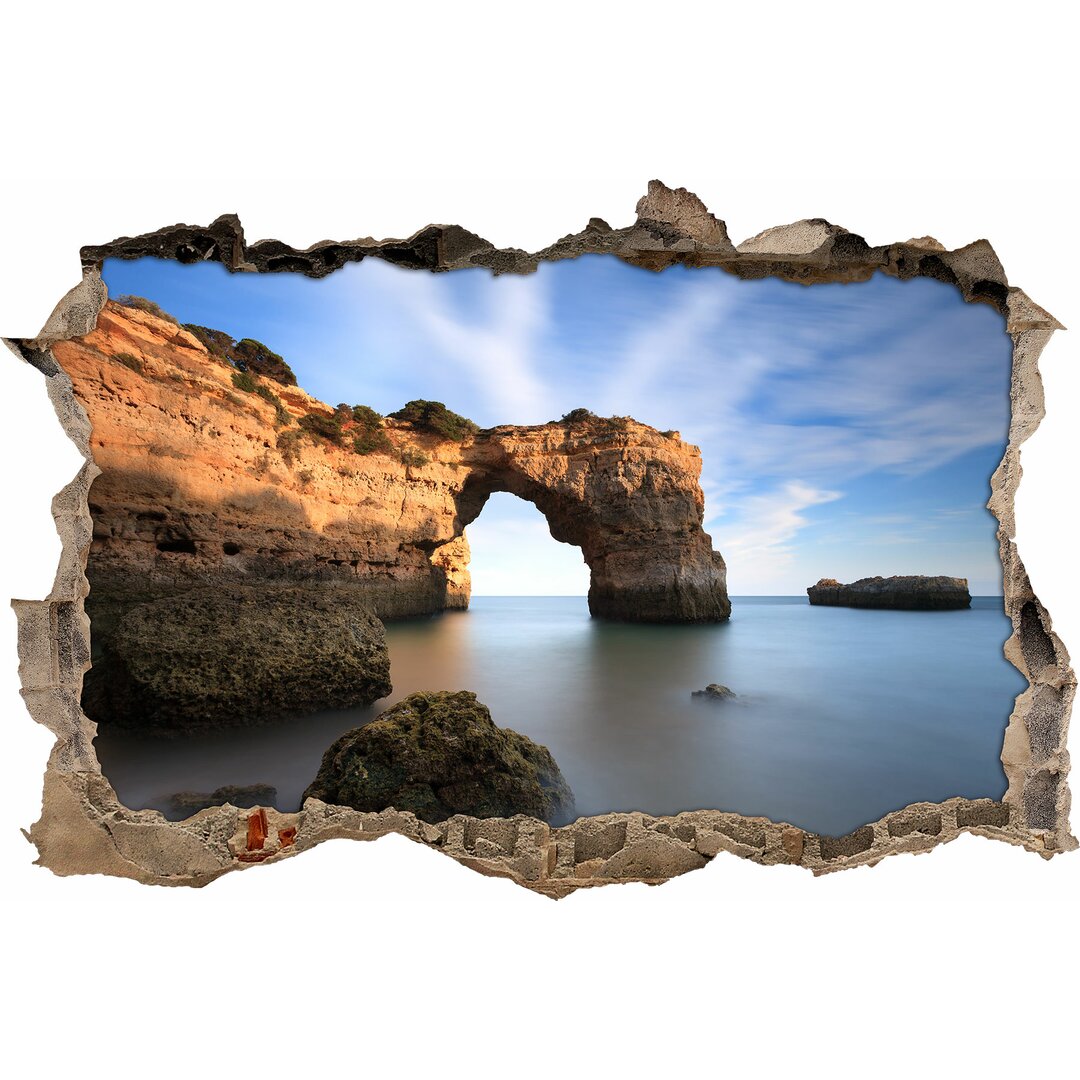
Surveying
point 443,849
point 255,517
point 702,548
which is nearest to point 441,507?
point 255,517

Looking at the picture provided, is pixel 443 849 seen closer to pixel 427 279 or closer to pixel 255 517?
pixel 255 517

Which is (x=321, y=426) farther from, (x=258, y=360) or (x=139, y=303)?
(x=139, y=303)

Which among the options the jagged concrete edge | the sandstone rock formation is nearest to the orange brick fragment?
the jagged concrete edge

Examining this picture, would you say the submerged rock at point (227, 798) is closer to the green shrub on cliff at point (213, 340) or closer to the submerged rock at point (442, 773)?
the submerged rock at point (442, 773)

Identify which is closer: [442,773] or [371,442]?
[442,773]

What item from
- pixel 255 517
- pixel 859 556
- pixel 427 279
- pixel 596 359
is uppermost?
pixel 427 279

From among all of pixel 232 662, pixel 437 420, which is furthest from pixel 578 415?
pixel 232 662

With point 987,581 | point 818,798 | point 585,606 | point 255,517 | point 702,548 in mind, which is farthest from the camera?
point 585,606
